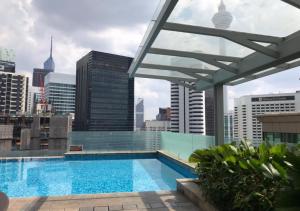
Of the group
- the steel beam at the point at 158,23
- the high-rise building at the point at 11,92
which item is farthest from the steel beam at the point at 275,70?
the high-rise building at the point at 11,92

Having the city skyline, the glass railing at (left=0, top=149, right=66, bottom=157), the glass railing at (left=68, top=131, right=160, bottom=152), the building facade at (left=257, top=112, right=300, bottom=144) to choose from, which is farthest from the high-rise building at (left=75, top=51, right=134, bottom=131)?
the city skyline

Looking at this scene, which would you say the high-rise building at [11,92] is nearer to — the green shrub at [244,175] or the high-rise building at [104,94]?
the high-rise building at [104,94]

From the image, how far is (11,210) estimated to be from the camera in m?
4.13

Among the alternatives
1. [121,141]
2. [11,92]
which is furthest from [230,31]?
[11,92]

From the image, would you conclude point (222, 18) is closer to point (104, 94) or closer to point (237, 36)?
point (237, 36)

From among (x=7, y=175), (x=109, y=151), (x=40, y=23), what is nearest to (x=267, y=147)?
(x=40, y=23)

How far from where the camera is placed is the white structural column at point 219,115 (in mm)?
6949

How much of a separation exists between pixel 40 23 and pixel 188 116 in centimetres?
8663

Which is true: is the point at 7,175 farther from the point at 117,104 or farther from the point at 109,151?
the point at 117,104

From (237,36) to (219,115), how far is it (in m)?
2.94

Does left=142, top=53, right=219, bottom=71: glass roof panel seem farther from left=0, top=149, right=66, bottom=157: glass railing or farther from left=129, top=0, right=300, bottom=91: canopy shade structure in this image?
left=0, top=149, right=66, bottom=157: glass railing

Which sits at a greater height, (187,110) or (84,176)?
(187,110)

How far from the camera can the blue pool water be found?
827 centimetres

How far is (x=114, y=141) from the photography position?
48.7 feet
